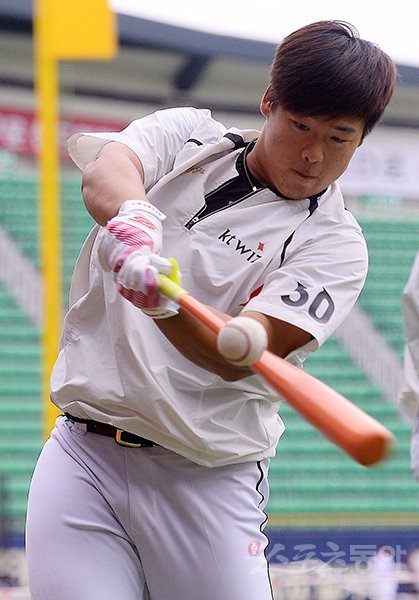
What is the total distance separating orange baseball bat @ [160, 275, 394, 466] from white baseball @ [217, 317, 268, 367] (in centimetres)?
5

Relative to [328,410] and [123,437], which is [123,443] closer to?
[123,437]

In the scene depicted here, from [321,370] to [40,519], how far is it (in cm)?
1125

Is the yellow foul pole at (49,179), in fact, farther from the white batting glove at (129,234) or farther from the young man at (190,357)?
the white batting glove at (129,234)

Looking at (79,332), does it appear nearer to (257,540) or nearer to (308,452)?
(257,540)

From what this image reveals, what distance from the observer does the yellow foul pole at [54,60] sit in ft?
21.0

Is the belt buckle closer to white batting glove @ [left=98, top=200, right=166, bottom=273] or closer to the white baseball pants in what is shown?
the white baseball pants

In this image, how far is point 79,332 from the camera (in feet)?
8.04

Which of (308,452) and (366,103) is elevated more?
(366,103)

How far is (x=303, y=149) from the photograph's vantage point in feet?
7.61

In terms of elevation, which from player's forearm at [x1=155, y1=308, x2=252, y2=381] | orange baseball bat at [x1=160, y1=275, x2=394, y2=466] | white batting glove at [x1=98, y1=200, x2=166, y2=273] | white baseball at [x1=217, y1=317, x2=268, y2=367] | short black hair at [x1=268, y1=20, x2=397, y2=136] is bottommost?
player's forearm at [x1=155, y1=308, x2=252, y2=381]

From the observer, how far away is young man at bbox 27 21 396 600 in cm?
230

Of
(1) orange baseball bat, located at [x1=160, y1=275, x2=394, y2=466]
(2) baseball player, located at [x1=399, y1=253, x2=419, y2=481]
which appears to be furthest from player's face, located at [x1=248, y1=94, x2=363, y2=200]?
(2) baseball player, located at [x1=399, y1=253, x2=419, y2=481]

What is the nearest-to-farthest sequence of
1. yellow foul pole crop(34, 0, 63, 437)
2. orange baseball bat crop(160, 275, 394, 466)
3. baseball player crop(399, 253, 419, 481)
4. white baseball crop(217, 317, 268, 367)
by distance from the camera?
orange baseball bat crop(160, 275, 394, 466), white baseball crop(217, 317, 268, 367), baseball player crop(399, 253, 419, 481), yellow foul pole crop(34, 0, 63, 437)

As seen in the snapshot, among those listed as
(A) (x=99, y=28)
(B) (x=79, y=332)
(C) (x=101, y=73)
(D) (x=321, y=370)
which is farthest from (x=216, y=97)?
(B) (x=79, y=332)
